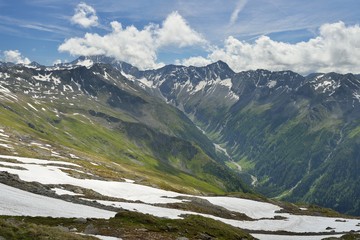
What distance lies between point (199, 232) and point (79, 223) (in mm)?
17969

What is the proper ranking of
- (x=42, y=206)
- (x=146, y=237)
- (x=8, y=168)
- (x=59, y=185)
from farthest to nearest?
(x=8, y=168), (x=59, y=185), (x=42, y=206), (x=146, y=237)

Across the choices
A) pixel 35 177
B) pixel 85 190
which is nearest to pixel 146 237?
pixel 85 190

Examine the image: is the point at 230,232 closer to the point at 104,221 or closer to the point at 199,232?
the point at 199,232

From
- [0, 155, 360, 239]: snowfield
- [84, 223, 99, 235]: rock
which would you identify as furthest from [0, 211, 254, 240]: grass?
[0, 155, 360, 239]: snowfield

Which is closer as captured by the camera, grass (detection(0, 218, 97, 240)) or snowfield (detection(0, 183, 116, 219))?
grass (detection(0, 218, 97, 240))

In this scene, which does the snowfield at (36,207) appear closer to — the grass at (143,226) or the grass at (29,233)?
the grass at (143,226)

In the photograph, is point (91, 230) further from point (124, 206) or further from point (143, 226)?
point (124, 206)

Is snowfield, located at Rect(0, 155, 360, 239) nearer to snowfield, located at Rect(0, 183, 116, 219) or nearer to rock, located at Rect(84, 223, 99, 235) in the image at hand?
snowfield, located at Rect(0, 183, 116, 219)

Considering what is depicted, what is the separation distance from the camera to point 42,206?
4916cm

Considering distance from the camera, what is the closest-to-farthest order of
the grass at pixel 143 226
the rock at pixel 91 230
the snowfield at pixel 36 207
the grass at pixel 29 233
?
1. the grass at pixel 29 233
2. the rock at pixel 91 230
3. the grass at pixel 143 226
4. the snowfield at pixel 36 207

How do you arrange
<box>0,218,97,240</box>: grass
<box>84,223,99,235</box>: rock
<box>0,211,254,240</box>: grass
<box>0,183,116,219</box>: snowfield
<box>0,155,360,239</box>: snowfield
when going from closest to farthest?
<box>0,218,97,240</box>: grass, <box>84,223,99,235</box>: rock, <box>0,211,254,240</box>: grass, <box>0,183,116,219</box>: snowfield, <box>0,155,360,239</box>: snowfield

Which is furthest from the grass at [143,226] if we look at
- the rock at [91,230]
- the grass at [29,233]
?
the grass at [29,233]

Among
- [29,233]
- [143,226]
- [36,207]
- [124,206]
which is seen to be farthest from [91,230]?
[124,206]

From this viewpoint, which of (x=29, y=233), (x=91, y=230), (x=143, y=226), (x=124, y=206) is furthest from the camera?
(x=124, y=206)
